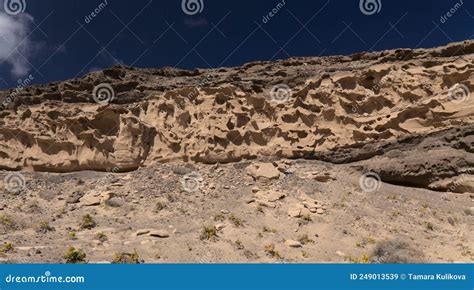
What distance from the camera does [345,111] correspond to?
683 inches


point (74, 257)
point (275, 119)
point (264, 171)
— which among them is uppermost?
point (275, 119)

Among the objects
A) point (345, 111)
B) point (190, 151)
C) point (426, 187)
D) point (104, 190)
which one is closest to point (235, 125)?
point (190, 151)

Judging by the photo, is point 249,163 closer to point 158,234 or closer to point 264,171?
point 264,171

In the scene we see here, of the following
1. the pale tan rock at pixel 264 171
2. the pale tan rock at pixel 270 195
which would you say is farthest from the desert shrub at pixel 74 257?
the pale tan rock at pixel 264 171

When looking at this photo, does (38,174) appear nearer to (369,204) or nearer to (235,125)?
(235,125)

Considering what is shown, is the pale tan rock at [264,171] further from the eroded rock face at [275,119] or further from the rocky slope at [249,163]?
the eroded rock face at [275,119]

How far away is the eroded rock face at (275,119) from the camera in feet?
52.4

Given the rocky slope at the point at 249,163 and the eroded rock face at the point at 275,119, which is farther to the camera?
the eroded rock face at the point at 275,119

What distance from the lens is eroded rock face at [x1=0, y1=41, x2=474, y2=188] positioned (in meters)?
16.0

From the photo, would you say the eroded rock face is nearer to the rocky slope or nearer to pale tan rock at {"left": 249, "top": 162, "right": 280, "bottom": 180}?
the rocky slope

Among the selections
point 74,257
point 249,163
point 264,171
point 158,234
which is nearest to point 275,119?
point 249,163

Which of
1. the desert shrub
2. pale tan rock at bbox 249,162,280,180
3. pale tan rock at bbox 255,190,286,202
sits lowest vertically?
the desert shrub

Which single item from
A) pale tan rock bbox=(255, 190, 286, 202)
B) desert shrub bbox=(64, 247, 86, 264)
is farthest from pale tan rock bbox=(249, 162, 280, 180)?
desert shrub bbox=(64, 247, 86, 264)

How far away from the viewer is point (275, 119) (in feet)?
58.6
